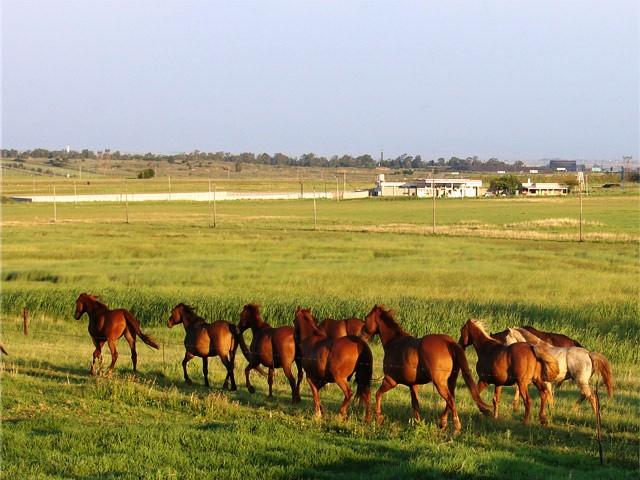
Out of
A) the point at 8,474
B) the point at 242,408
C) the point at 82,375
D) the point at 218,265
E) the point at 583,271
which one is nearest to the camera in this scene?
the point at 8,474

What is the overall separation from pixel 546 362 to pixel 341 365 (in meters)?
2.70

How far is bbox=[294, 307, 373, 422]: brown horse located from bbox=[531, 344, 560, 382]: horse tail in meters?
2.20

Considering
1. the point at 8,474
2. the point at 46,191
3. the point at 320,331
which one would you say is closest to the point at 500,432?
the point at 320,331

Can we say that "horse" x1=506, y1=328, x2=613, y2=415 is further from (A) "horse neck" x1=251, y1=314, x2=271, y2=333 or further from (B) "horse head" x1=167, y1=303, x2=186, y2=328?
(B) "horse head" x1=167, y1=303, x2=186, y2=328

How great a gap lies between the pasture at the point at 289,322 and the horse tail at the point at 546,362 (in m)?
0.74

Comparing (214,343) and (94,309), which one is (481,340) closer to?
(214,343)

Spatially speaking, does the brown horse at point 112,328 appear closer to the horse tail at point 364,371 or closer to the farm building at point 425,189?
the horse tail at point 364,371

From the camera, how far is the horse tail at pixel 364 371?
12484mm

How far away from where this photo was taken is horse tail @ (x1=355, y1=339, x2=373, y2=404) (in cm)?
1248

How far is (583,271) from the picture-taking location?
119 ft

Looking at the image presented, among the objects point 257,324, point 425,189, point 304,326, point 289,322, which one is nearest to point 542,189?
point 425,189

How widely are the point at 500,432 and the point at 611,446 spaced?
4.53 ft

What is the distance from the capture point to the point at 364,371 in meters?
12.6

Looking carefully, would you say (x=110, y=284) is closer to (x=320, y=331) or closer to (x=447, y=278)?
(x=447, y=278)
